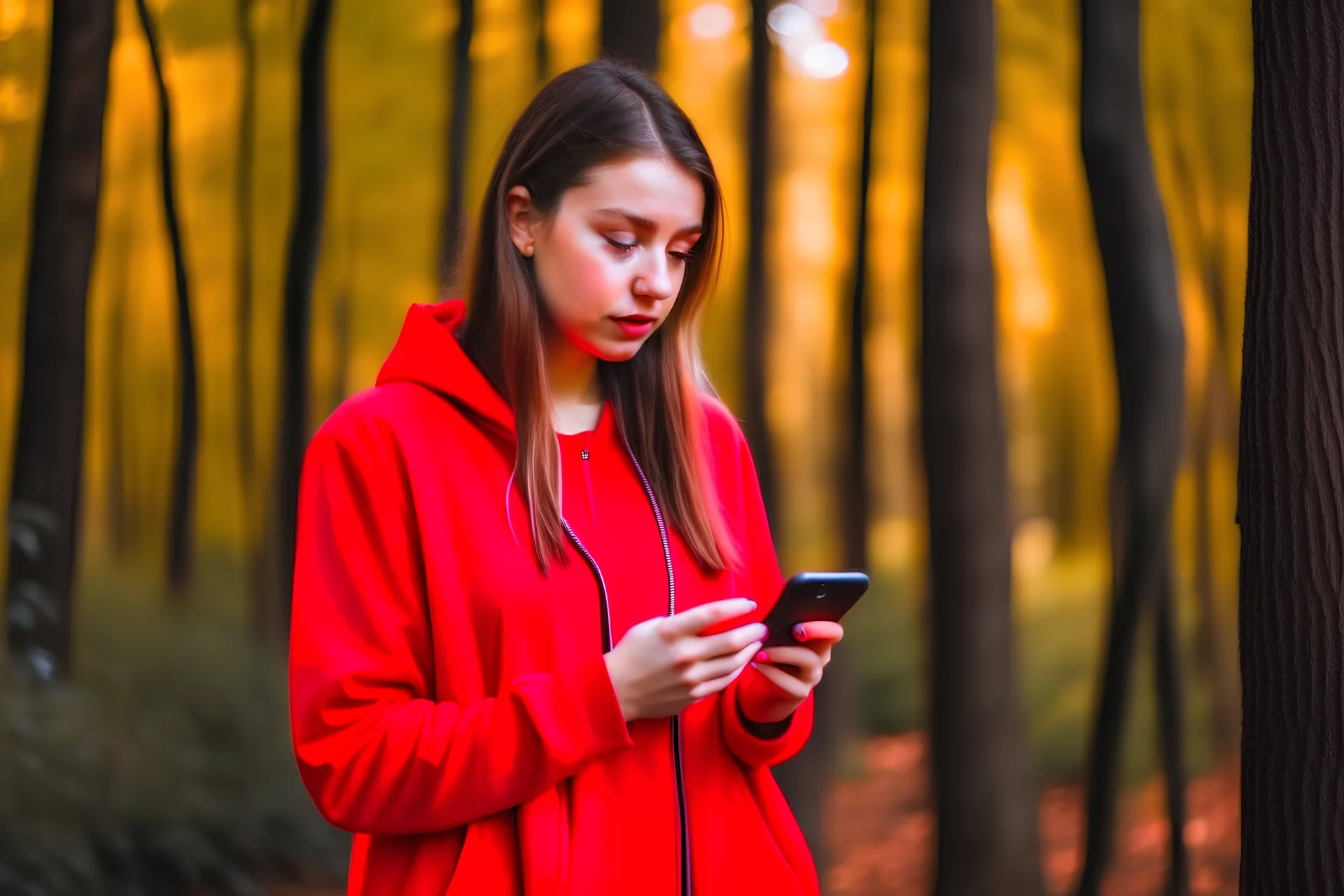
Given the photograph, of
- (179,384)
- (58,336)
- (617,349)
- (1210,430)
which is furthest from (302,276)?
(1210,430)

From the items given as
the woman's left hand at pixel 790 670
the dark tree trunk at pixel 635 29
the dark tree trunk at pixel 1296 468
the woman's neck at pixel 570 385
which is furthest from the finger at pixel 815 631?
the dark tree trunk at pixel 635 29

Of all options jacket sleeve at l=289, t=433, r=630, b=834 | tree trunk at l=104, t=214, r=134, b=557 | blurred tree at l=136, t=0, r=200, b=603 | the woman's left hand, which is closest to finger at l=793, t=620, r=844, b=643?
the woman's left hand

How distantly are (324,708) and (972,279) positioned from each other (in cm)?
273

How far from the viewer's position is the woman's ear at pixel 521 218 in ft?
4.73

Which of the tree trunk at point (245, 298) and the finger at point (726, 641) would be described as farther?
the tree trunk at point (245, 298)

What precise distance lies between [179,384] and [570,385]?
118 inches

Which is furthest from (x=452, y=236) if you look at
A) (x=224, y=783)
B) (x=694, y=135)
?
(x=224, y=783)

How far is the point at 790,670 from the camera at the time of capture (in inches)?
55.3

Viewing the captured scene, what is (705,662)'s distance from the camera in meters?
1.26

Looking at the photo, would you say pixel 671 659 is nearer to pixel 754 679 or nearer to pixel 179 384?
pixel 754 679

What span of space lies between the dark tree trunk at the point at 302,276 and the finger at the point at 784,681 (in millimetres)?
2940

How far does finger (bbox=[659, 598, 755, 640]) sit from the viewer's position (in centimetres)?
122

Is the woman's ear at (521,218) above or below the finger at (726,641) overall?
above

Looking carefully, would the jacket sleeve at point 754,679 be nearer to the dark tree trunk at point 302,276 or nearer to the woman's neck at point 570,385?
the woman's neck at point 570,385
